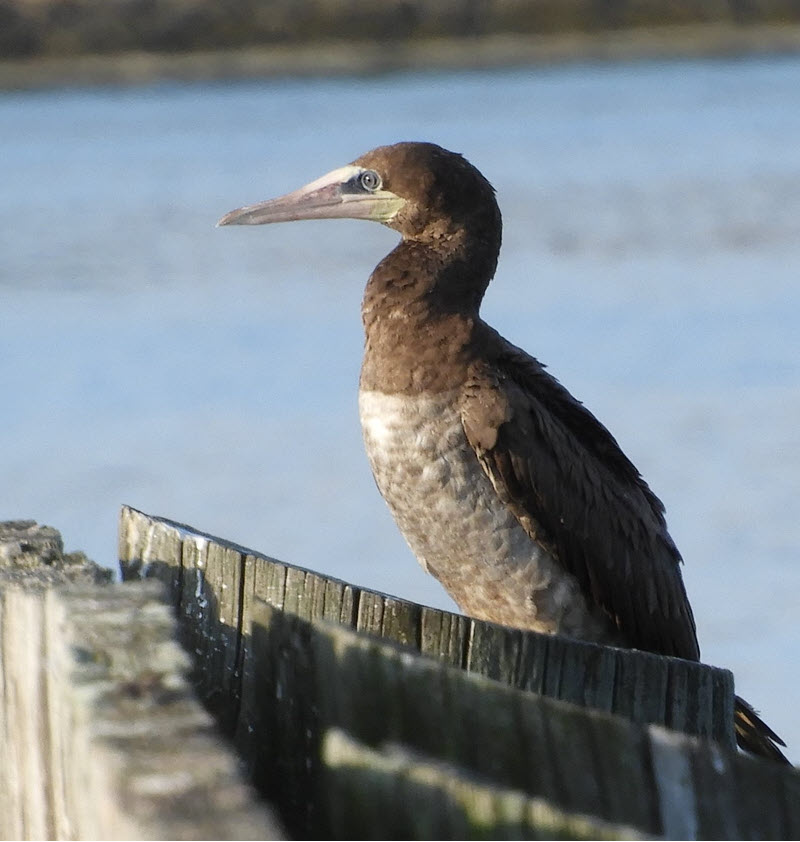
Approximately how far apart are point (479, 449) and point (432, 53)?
27182 mm

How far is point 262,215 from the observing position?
455cm

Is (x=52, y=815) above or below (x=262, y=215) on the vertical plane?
below

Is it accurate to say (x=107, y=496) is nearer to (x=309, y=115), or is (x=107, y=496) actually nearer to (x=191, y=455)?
(x=191, y=455)

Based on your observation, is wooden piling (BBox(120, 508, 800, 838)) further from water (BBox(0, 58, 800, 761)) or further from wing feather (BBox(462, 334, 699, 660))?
water (BBox(0, 58, 800, 761))

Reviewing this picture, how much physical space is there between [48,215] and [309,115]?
805cm

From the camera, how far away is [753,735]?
12.3 ft

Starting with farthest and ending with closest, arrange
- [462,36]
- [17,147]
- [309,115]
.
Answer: [462,36], [309,115], [17,147]

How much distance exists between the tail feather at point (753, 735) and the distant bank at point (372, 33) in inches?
997

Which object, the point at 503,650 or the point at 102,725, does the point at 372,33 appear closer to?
the point at 503,650

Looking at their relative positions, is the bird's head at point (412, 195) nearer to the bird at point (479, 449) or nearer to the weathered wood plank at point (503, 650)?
the bird at point (479, 449)

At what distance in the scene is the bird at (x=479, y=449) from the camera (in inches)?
165

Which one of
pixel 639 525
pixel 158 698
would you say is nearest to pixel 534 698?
pixel 158 698

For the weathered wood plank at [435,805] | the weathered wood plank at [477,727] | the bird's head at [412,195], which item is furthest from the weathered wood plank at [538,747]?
the bird's head at [412,195]

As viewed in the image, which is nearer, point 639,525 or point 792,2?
point 639,525
